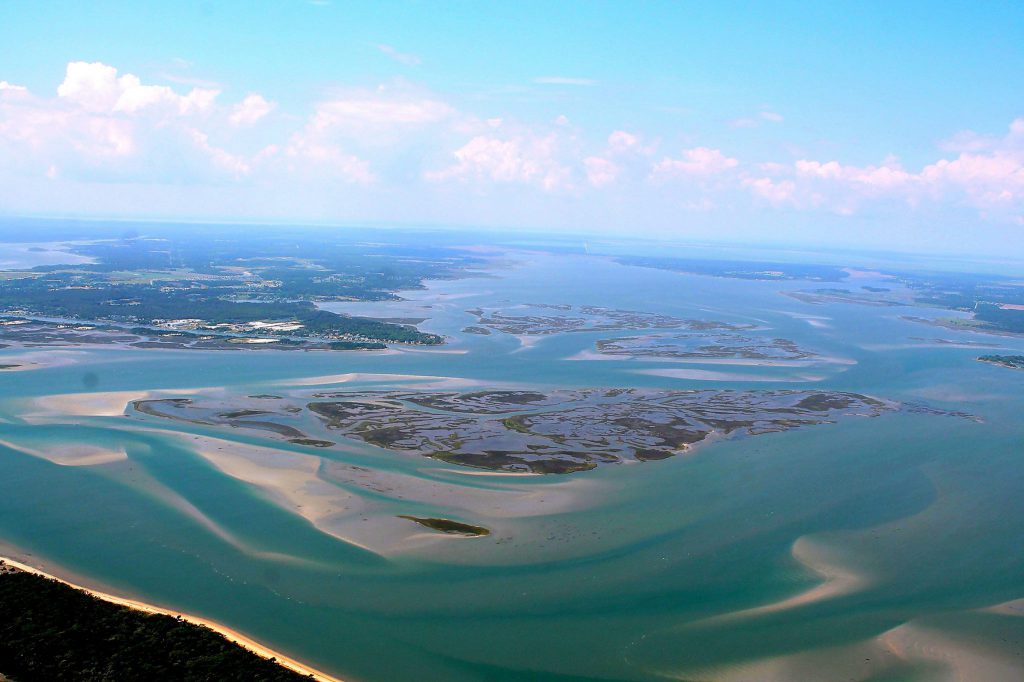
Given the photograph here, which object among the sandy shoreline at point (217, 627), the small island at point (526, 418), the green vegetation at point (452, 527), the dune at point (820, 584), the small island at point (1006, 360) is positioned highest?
the small island at point (1006, 360)

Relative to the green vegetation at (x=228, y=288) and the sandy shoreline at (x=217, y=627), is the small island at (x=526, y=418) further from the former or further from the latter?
the green vegetation at (x=228, y=288)

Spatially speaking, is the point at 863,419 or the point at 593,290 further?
the point at 593,290

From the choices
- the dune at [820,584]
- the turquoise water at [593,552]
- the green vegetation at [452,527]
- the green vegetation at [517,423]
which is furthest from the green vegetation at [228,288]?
the dune at [820,584]

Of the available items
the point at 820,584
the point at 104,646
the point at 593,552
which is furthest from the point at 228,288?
the point at 820,584

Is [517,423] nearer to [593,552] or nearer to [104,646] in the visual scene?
[593,552]

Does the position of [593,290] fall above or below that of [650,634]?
above

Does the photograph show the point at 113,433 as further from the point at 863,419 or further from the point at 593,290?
the point at 593,290

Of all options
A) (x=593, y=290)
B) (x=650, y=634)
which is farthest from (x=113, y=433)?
(x=593, y=290)
